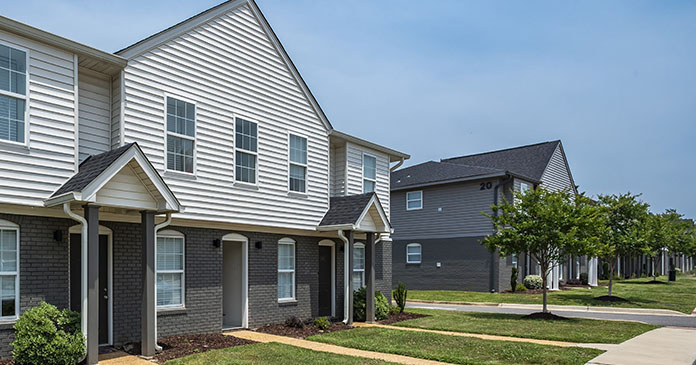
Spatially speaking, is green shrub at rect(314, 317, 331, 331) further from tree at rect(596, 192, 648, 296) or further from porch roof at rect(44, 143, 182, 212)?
tree at rect(596, 192, 648, 296)

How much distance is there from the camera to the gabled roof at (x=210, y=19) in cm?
1166

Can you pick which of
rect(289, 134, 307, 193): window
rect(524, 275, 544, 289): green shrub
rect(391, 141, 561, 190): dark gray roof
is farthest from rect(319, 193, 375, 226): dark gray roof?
rect(524, 275, 544, 289): green shrub

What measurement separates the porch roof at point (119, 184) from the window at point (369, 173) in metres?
8.84

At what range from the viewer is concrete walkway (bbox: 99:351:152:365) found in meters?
9.77

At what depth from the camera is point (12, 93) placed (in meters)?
9.55

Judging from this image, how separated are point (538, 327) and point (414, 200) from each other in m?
16.5

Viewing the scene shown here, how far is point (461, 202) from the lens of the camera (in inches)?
1146

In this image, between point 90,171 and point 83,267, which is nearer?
point 83,267

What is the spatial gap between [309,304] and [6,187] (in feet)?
29.8

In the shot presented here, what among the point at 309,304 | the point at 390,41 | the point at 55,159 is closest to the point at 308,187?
the point at 309,304

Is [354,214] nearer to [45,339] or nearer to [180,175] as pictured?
[180,175]

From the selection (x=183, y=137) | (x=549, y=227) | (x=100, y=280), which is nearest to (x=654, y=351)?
(x=549, y=227)

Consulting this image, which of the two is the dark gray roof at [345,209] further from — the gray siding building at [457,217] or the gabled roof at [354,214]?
the gray siding building at [457,217]

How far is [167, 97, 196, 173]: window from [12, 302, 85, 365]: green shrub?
397 cm
